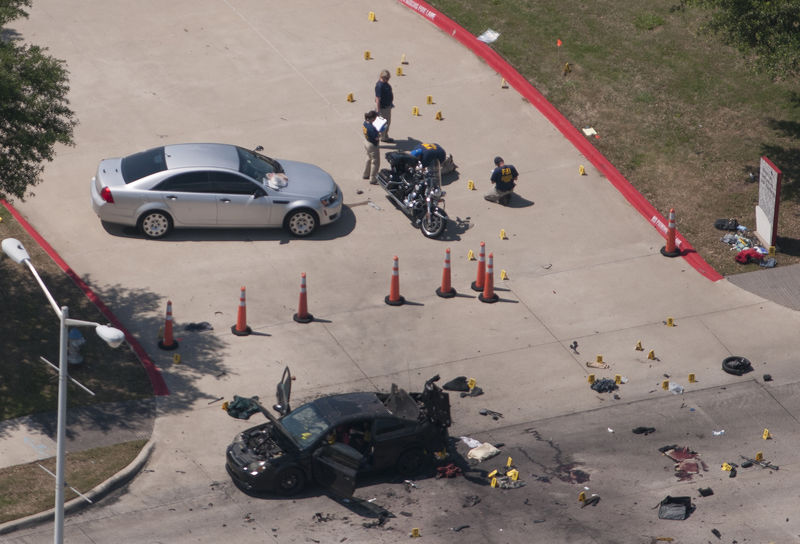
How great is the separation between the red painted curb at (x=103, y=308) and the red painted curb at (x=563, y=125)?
35.3 ft

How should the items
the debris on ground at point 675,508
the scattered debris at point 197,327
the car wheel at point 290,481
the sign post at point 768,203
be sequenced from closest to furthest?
the debris on ground at point 675,508
the car wheel at point 290,481
the scattered debris at point 197,327
the sign post at point 768,203

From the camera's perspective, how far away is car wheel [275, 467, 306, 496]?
17.7m

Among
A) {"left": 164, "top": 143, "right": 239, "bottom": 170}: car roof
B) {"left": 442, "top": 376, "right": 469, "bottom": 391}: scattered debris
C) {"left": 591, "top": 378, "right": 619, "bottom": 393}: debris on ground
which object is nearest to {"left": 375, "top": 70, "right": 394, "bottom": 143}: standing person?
{"left": 164, "top": 143, "right": 239, "bottom": 170}: car roof

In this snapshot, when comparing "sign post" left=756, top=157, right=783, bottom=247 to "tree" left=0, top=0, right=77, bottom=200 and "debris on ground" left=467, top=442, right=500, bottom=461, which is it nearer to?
"debris on ground" left=467, top=442, right=500, bottom=461

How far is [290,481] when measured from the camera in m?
17.9

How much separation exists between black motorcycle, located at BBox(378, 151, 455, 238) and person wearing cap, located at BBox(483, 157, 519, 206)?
1147mm

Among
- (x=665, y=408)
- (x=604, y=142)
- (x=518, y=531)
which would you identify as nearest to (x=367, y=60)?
(x=604, y=142)

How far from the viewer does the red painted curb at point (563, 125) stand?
24859 mm

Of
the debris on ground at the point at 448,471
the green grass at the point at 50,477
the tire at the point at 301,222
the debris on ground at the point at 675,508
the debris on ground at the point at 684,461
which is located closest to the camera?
the green grass at the point at 50,477

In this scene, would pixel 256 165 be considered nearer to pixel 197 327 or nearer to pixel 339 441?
pixel 197 327

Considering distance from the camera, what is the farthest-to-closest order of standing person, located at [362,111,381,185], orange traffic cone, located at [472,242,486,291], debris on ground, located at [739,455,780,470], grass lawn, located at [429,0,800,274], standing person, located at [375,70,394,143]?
standing person, located at [375,70,394,143] → grass lawn, located at [429,0,800,274] → standing person, located at [362,111,381,185] → orange traffic cone, located at [472,242,486,291] → debris on ground, located at [739,455,780,470]

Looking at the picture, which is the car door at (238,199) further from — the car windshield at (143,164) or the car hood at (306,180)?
the car windshield at (143,164)

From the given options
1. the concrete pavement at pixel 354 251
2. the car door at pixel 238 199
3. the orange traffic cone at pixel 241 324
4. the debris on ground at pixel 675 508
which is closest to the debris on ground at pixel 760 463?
the concrete pavement at pixel 354 251

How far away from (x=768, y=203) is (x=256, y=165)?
1025 cm
